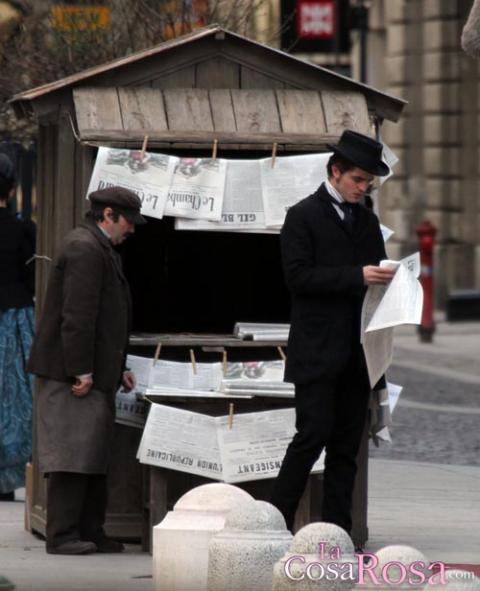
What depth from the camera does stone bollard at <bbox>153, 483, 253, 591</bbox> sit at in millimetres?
7527

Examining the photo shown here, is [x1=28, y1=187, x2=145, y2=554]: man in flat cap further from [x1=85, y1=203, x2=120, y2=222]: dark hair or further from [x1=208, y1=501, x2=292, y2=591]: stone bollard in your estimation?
[x1=208, y1=501, x2=292, y2=591]: stone bollard

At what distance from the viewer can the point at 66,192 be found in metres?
9.32

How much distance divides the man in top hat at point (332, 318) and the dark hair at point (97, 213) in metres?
0.88

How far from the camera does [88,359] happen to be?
8789 millimetres

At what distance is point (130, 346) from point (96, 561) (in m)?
1.23

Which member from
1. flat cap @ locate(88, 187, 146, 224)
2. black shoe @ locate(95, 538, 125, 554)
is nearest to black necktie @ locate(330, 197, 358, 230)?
flat cap @ locate(88, 187, 146, 224)

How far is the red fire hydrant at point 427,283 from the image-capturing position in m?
24.6

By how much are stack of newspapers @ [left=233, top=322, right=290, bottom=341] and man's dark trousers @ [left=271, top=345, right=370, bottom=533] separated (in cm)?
99

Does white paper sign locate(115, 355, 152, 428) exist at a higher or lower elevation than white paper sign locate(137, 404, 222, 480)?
higher

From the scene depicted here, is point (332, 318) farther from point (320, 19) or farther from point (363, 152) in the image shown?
point (320, 19)

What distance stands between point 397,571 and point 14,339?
17.0 feet

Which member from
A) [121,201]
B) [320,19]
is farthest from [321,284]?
[320,19]

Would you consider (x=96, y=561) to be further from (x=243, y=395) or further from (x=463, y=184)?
(x=463, y=184)

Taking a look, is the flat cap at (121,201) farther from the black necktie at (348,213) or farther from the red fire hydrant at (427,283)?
the red fire hydrant at (427,283)
